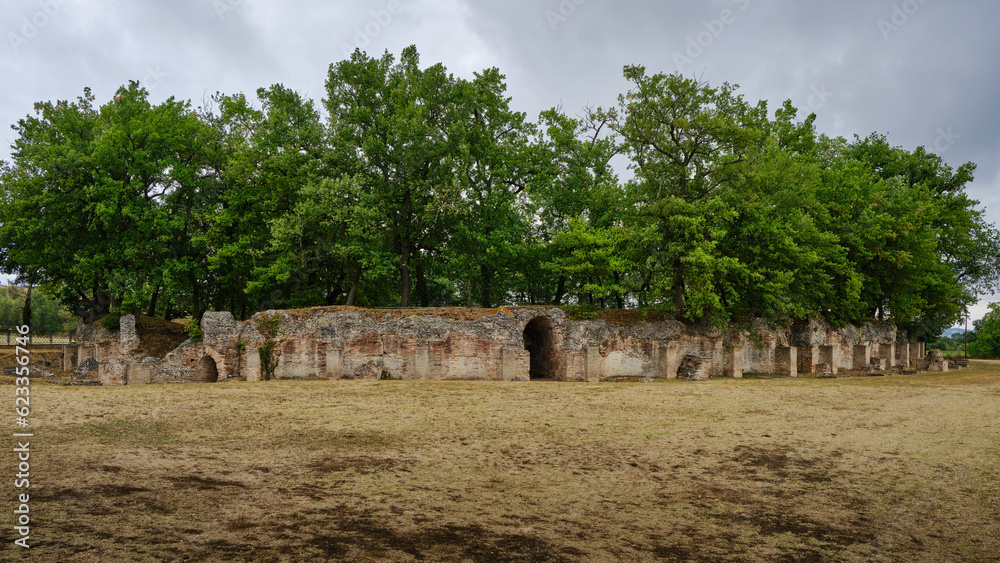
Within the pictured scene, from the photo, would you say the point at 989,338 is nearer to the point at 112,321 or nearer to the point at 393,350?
the point at 393,350

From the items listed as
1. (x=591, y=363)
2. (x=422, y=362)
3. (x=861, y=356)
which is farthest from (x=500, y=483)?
(x=861, y=356)

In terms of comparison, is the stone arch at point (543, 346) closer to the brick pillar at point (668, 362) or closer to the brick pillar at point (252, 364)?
the brick pillar at point (668, 362)

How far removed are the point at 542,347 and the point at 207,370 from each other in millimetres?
15284

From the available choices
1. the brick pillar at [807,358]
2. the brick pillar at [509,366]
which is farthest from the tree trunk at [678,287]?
the brick pillar at [807,358]

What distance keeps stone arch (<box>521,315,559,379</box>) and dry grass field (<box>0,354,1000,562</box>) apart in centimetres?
1036

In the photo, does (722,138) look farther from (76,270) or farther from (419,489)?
(76,270)

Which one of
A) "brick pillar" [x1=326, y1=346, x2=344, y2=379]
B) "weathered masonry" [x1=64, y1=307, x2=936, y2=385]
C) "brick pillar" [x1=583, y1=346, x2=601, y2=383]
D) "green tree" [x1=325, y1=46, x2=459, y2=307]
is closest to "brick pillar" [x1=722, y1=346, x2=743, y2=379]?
"weathered masonry" [x1=64, y1=307, x2=936, y2=385]

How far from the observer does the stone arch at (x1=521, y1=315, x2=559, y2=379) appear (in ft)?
86.8

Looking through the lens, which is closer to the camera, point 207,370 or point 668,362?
point 207,370

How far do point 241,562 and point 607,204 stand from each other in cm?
2754

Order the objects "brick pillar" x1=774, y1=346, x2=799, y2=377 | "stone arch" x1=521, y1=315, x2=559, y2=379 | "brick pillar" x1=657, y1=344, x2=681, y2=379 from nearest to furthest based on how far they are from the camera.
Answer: "stone arch" x1=521, y1=315, x2=559, y2=379 < "brick pillar" x1=657, y1=344, x2=681, y2=379 < "brick pillar" x1=774, y1=346, x2=799, y2=377

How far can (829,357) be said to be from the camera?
1268 inches

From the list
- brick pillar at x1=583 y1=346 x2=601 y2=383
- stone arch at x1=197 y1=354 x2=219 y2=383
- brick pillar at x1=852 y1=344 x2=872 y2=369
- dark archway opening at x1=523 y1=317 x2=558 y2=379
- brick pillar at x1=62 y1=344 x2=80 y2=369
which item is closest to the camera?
stone arch at x1=197 y1=354 x2=219 y2=383

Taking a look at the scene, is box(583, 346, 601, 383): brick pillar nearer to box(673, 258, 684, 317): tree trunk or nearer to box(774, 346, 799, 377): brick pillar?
box(673, 258, 684, 317): tree trunk
